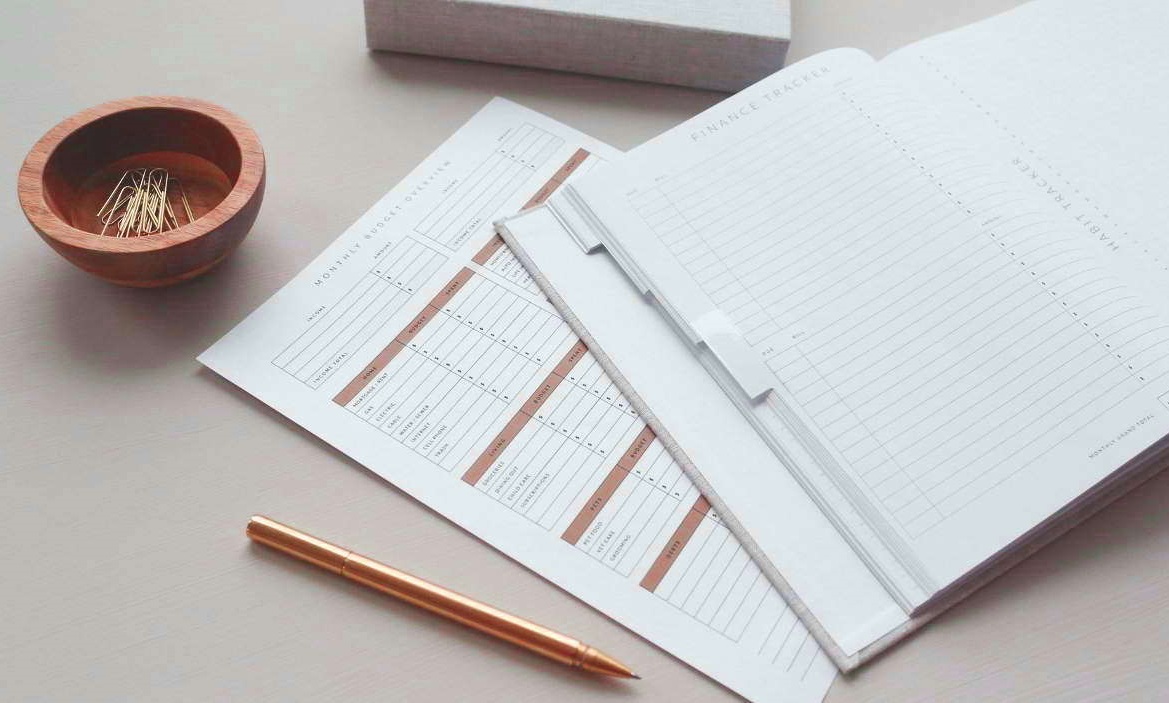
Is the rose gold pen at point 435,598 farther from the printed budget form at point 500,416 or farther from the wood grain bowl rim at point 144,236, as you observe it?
the wood grain bowl rim at point 144,236

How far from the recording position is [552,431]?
0.58 m

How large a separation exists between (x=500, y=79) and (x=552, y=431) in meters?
0.32

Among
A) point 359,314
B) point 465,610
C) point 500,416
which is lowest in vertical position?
point 465,610

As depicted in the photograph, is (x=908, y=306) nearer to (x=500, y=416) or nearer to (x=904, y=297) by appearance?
(x=904, y=297)

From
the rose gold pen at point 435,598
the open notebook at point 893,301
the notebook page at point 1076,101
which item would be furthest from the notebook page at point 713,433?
the notebook page at point 1076,101

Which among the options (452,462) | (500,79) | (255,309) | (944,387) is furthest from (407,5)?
(944,387)

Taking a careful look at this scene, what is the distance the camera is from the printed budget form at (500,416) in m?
0.52

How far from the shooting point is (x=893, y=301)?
0.60m

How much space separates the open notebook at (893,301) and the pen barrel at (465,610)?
0.39 feet

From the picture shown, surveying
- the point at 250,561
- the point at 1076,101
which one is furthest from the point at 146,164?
the point at 1076,101

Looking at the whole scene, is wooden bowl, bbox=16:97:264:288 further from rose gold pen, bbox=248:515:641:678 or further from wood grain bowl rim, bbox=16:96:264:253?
rose gold pen, bbox=248:515:641:678

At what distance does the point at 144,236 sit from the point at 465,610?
0.28 m

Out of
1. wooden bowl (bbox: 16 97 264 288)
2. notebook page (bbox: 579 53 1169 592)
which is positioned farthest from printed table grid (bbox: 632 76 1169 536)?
wooden bowl (bbox: 16 97 264 288)

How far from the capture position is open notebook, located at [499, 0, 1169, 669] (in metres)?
0.54
